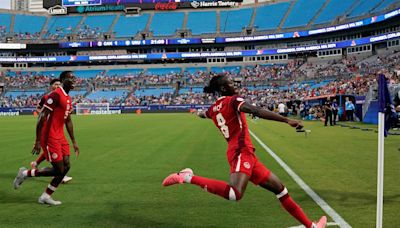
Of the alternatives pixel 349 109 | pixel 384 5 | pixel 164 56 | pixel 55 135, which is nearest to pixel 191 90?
pixel 164 56

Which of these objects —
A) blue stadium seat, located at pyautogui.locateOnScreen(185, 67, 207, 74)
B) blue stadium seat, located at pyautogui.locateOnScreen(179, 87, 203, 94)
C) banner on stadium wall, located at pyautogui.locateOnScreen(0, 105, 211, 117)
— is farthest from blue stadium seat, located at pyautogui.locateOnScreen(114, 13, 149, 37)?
banner on stadium wall, located at pyautogui.locateOnScreen(0, 105, 211, 117)

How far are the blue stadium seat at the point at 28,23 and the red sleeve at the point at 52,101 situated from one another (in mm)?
93780

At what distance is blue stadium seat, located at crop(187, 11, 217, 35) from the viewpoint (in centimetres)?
8869

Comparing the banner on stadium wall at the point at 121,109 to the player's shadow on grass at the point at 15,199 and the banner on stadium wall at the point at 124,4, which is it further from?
the player's shadow on grass at the point at 15,199

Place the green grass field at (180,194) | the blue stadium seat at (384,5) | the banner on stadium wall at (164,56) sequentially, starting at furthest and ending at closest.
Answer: the banner on stadium wall at (164,56) → the blue stadium seat at (384,5) → the green grass field at (180,194)

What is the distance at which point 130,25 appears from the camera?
93.2m

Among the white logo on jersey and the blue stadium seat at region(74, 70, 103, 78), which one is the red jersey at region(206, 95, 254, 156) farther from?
→ the blue stadium seat at region(74, 70, 103, 78)

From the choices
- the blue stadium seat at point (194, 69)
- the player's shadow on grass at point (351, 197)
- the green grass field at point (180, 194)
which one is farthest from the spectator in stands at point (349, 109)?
the blue stadium seat at point (194, 69)

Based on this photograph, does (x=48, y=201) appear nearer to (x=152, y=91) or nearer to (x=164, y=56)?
(x=152, y=91)

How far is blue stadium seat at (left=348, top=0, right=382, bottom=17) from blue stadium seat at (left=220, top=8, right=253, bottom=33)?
23.2 meters

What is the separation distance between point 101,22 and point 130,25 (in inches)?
289

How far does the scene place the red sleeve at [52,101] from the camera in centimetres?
732

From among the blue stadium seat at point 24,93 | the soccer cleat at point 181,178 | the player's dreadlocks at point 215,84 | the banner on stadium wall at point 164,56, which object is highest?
the banner on stadium wall at point 164,56

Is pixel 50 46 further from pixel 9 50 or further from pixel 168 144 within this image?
pixel 168 144
